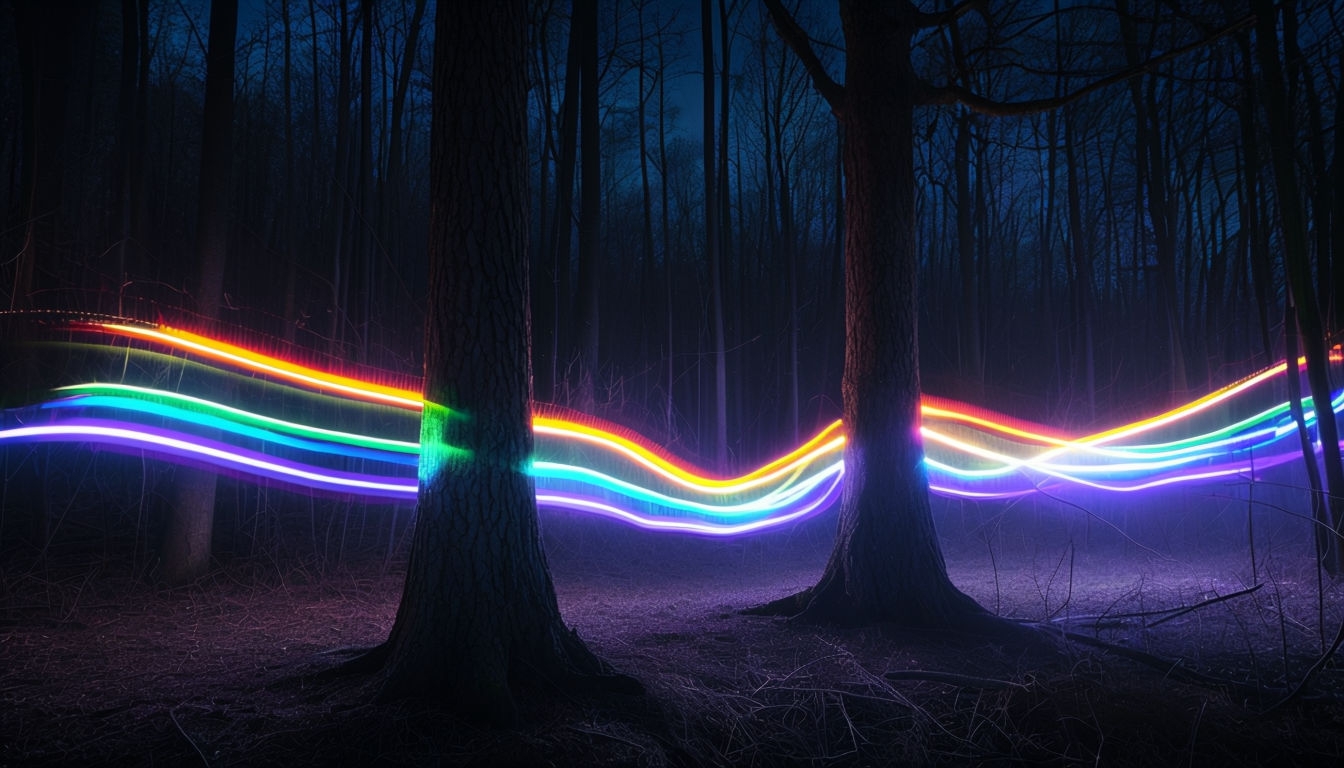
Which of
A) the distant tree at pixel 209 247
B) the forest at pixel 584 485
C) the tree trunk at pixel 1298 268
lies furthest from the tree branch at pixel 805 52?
the distant tree at pixel 209 247

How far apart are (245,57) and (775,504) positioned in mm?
15951

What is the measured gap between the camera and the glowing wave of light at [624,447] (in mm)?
7309

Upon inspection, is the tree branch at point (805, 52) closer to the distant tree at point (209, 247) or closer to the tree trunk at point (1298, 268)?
the tree trunk at point (1298, 268)

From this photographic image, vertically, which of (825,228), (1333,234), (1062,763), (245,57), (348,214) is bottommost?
(1062,763)

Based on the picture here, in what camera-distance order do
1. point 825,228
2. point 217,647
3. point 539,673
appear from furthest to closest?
point 825,228, point 217,647, point 539,673

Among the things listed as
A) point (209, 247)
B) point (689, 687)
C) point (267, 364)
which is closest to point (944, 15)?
point (689, 687)

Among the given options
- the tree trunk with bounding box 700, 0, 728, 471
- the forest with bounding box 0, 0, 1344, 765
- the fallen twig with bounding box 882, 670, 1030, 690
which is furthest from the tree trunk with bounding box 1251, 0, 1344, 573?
the tree trunk with bounding box 700, 0, 728, 471

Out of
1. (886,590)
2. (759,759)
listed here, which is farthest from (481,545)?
(886,590)

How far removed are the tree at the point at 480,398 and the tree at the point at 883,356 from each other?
2917 millimetres

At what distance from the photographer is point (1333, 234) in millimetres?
8930

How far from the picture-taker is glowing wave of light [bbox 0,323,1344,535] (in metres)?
7.31

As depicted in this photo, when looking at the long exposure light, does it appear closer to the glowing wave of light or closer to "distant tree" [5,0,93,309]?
the glowing wave of light

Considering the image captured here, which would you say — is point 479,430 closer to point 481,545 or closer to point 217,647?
point 481,545

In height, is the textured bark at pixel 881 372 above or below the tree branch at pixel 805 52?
below
